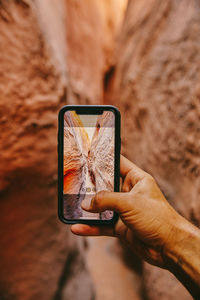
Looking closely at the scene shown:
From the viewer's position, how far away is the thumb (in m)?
0.55

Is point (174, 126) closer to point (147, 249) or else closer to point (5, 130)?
point (147, 249)

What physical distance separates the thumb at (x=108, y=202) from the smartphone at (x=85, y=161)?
6 centimetres

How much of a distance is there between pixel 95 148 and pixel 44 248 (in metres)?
0.73

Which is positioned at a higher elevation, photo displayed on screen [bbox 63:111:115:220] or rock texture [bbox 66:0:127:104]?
rock texture [bbox 66:0:127:104]

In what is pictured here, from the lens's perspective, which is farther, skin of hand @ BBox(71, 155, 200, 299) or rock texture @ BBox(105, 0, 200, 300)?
rock texture @ BBox(105, 0, 200, 300)

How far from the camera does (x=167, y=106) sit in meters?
1.09

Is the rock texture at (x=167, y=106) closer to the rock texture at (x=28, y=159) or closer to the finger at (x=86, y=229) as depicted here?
the finger at (x=86, y=229)

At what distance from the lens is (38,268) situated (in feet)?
3.42

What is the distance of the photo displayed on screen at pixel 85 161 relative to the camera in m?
0.62

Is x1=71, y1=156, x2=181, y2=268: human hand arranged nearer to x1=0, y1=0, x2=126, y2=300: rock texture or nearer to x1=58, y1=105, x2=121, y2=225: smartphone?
x1=58, y1=105, x2=121, y2=225: smartphone

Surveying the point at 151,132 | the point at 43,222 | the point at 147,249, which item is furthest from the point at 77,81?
the point at 147,249

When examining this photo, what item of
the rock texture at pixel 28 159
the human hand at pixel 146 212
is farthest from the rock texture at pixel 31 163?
the human hand at pixel 146 212

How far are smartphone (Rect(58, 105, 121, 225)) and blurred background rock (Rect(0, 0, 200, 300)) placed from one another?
1.27 feet

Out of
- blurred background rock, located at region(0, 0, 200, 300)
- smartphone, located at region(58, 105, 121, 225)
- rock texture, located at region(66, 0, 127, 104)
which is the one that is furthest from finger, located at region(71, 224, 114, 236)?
rock texture, located at region(66, 0, 127, 104)
